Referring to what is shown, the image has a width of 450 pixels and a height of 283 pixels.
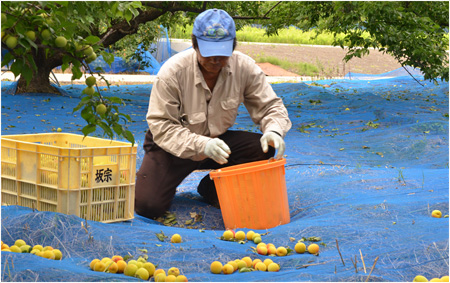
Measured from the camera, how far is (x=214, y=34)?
2.90 m

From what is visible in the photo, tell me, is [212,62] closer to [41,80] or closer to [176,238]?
[176,238]

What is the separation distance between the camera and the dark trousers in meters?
3.19

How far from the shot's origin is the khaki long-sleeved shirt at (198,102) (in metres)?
3.01

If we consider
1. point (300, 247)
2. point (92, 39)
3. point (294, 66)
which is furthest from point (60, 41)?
point (294, 66)

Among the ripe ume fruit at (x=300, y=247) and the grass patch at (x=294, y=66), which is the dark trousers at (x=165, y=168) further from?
the grass patch at (x=294, y=66)

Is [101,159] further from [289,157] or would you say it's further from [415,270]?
[289,157]

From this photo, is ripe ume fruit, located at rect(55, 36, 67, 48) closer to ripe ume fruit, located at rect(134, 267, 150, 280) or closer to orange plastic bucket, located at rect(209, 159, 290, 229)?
ripe ume fruit, located at rect(134, 267, 150, 280)

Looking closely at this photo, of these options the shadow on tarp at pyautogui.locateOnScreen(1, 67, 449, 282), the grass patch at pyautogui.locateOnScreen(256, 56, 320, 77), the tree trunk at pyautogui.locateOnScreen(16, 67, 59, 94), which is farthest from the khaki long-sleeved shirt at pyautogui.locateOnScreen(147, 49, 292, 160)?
the grass patch at pyautogui.locateOnScreen(256, 56, 320, 77)

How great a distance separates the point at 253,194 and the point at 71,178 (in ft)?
3.15

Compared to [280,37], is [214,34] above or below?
above

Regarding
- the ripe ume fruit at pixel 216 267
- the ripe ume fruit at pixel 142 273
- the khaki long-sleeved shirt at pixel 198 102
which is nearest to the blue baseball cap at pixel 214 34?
the khaki long-sleeved shirt at pixel 198 102

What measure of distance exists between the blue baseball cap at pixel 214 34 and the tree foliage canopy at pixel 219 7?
39 cm

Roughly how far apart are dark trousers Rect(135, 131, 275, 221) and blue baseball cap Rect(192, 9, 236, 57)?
0.66 meters

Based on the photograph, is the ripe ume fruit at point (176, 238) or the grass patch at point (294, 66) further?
the grass patch at point (294, 66)
